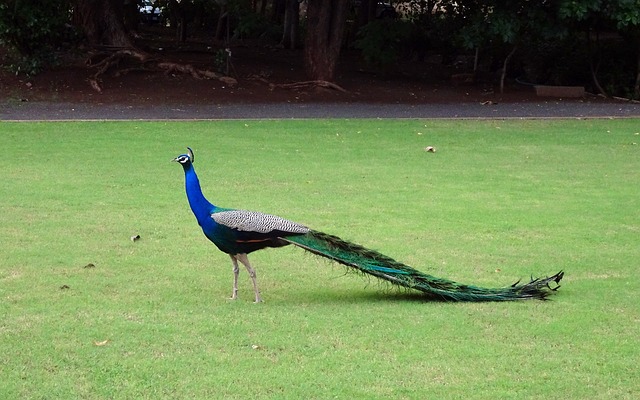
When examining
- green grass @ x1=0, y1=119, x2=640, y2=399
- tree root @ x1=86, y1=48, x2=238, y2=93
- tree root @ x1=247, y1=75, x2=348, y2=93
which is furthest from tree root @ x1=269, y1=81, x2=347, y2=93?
green grass @ x1=0, y1=119, x2=640, y2=399

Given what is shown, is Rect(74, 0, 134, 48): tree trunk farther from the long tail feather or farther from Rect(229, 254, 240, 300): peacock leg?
the long tail feather

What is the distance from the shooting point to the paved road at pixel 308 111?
19.3 meters

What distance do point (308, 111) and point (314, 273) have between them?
12.6 metres

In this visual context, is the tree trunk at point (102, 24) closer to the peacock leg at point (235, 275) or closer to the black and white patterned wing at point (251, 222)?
the peacock leg at point (235, 275)

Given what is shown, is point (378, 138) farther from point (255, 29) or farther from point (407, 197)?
point (255, 29)

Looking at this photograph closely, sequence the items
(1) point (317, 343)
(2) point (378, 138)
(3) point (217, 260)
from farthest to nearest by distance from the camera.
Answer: (2) point (378, 138) → (3) point (217, 260) → (1) point (317, 343)

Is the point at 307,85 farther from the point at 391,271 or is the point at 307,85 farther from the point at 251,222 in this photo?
the point at 251,222

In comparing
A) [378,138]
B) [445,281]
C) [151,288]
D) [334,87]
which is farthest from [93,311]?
[334,87]

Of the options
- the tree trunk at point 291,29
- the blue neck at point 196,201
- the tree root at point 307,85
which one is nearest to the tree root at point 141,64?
the tree root at point 307,85

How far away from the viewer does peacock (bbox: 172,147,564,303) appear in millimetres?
7191

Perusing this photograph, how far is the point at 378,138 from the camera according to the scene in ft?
57.0

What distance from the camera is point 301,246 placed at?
739 centimetres

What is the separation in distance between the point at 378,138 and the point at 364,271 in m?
10.1

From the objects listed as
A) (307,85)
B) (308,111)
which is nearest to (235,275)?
(308,111)
